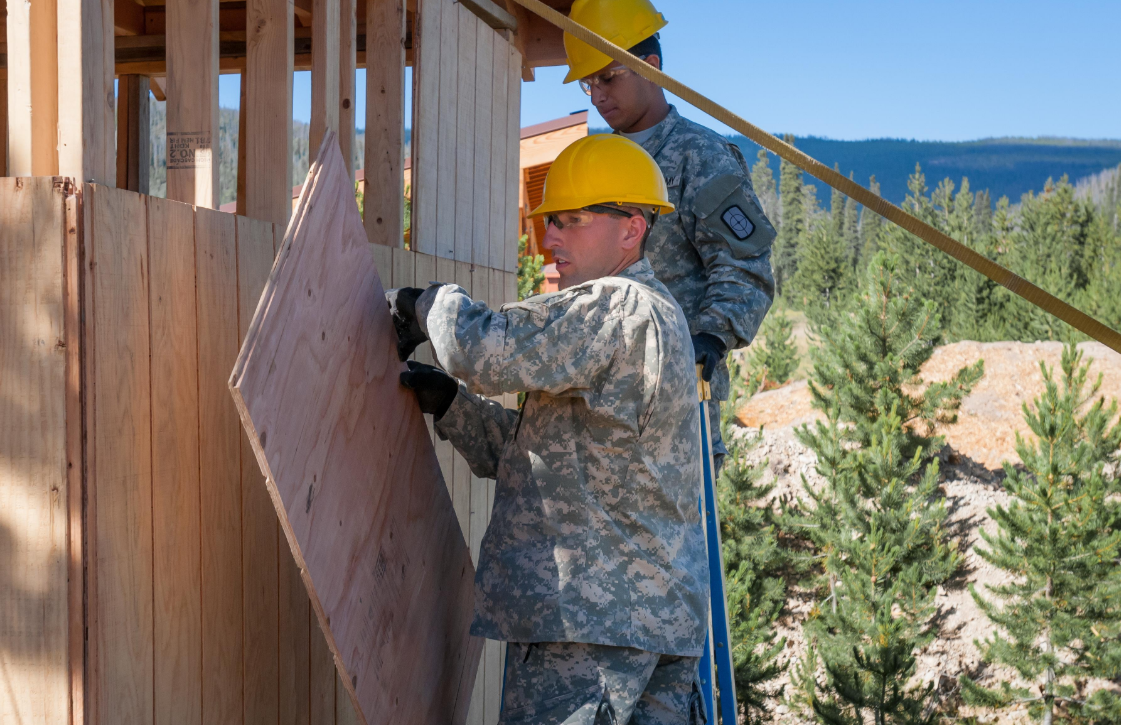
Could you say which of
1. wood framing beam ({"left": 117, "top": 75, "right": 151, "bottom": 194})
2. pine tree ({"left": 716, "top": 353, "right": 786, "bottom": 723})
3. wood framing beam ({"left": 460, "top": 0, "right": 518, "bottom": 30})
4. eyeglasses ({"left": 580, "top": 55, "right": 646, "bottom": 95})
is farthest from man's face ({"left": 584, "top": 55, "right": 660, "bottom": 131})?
pine tree ({"left": 716, "top": 353, "right": 786, "bottom": 723})

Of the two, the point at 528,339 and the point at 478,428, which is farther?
the point at 478,428

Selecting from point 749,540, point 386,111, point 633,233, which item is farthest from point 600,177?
point 749,540

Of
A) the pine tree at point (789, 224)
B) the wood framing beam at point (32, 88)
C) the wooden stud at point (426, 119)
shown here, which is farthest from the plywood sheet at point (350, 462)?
the pine tree at point (789, 224)

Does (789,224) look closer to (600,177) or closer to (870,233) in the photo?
(870,233)

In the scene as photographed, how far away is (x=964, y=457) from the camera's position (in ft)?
90.7

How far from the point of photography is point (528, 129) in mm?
14672

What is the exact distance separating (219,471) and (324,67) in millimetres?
1227

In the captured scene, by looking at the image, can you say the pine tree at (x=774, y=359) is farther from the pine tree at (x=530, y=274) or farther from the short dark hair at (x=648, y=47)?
the short dark hair at (x=648, y=47)

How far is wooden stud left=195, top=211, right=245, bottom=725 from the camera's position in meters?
2.17

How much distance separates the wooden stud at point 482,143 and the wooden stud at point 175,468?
7.11 ft

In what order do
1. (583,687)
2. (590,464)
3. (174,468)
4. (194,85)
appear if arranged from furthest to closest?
(590,464)
(583,687)
(194,85)
(174,468)

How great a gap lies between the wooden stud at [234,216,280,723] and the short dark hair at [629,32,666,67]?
73.2 inches

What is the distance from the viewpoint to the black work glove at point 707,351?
10.5ft

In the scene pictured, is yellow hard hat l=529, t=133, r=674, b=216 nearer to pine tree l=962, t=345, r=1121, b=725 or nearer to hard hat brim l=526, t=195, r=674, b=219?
hard hat brim l=526, t=195, r=674, b=219
